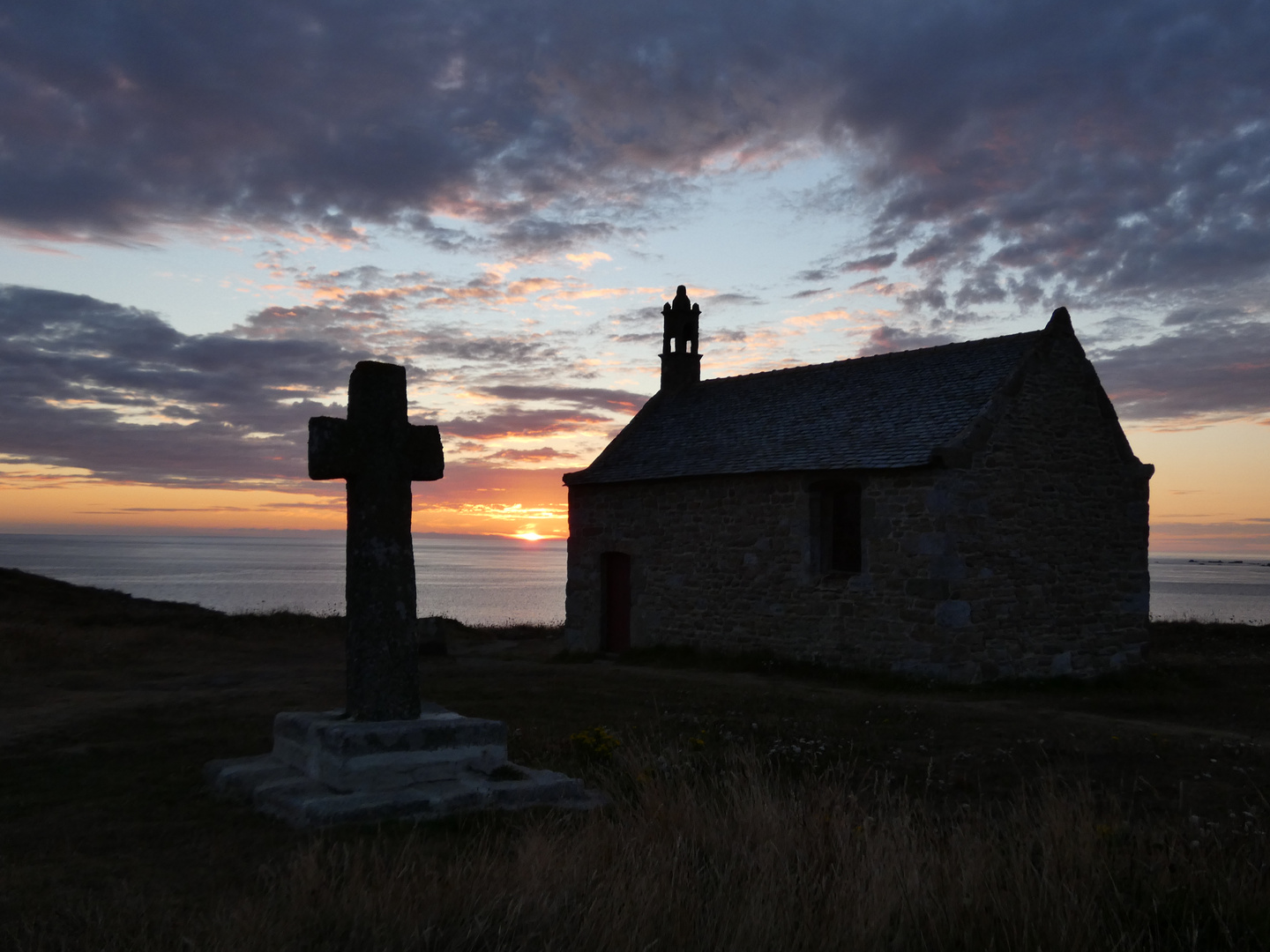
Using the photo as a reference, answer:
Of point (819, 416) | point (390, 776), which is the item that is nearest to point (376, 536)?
point (390, 776)

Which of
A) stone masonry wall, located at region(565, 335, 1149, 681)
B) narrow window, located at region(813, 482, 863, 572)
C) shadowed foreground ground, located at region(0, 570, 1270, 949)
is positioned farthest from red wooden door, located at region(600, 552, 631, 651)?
shadowed foreground ground, located at region(0, 570, 1270, 949)

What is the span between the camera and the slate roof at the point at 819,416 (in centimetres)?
1594

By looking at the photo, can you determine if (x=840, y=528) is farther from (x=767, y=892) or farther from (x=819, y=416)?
(x=767, y=892)

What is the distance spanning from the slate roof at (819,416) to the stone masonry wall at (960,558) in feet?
1.28

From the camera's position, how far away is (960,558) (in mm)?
14781

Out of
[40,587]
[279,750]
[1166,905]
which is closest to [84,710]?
[279,750]

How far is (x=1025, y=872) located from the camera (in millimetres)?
4770

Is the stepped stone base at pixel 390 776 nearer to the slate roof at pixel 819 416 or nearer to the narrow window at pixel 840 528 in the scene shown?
the slate roof at pixel 819 416

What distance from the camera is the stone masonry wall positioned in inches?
585

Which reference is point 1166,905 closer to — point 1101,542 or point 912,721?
point 912,721

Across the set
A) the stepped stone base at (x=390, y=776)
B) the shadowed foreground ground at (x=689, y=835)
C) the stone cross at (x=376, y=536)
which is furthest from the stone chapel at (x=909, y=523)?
the stone cross at (x=376, y=536)

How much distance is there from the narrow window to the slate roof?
73 cm

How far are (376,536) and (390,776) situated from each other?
5.93 feet

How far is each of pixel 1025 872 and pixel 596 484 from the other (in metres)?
16.4
